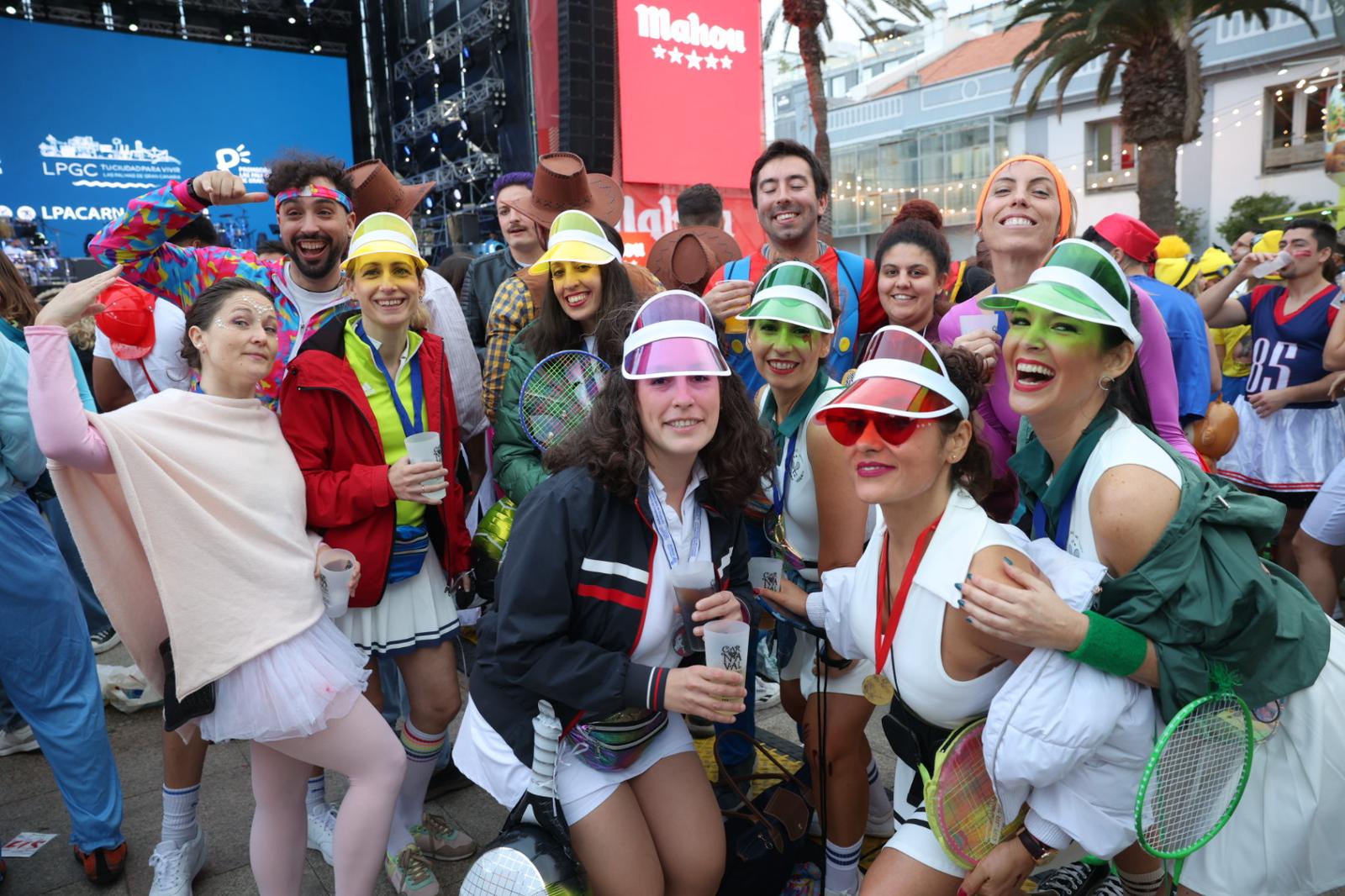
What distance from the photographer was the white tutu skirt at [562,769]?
2262mm

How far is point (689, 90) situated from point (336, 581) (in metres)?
7.07

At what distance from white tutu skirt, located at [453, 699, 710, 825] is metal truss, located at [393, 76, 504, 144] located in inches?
423

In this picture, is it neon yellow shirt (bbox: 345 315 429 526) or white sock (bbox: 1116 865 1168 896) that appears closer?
white sock (bbox: 1116 865 1168 896)

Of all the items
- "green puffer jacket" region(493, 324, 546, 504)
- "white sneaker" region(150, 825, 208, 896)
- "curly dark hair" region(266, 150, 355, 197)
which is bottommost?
"white sneaker" region(150, 825, 208, 896)

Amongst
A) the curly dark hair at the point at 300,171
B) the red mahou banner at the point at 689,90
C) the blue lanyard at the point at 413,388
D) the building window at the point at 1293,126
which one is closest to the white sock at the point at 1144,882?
the blue lanyard at the point at 413,388

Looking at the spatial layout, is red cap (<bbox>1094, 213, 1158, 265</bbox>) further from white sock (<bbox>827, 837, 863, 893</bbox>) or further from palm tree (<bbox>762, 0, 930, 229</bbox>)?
palm tree (<bbox>762, 0, 930, 229</bbox>)

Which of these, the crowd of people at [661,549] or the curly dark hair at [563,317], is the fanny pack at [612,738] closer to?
the crowd of people at [661,549]

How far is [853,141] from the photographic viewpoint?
33312 mm

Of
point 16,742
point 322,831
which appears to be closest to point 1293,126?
point 322,831

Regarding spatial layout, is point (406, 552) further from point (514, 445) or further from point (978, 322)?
point (978, 322)

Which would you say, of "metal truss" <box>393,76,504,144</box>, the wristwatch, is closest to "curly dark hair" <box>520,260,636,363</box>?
the wristwatch

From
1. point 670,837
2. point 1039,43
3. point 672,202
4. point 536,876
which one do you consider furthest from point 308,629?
point 1039,43

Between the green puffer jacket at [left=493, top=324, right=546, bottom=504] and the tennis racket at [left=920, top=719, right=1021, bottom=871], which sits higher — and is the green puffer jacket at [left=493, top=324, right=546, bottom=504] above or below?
above

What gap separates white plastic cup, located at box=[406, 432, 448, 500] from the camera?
8.43ft
